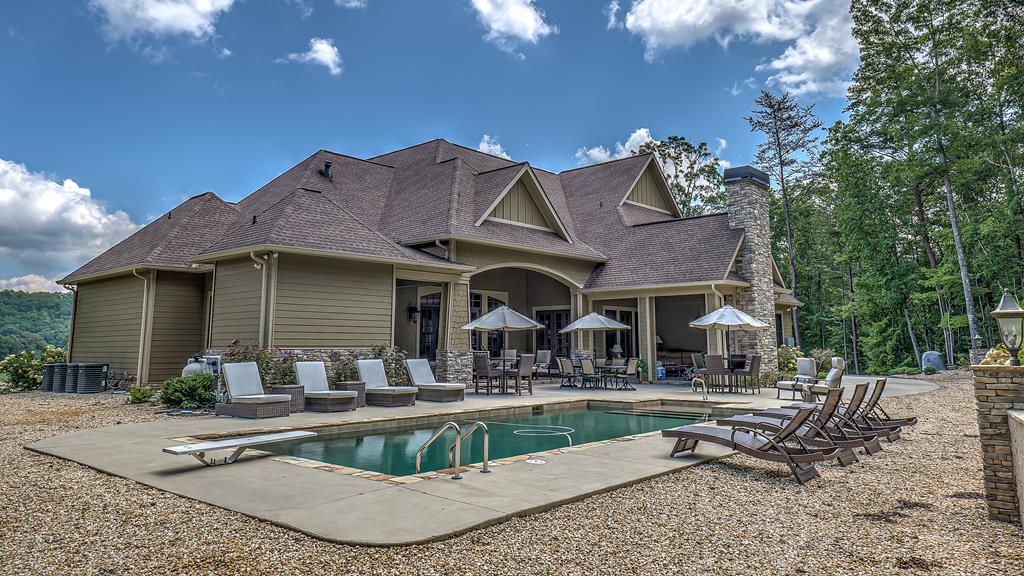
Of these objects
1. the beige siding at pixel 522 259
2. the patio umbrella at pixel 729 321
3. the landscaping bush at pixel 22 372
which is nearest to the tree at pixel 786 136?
the beige siding at pixel 522 259

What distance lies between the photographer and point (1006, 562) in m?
3.39

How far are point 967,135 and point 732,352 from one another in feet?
43.4

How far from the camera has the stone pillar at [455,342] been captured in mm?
14211

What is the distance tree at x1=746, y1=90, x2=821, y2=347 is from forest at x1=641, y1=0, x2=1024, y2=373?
0.05m

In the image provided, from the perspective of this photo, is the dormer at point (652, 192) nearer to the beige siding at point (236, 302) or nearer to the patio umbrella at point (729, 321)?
the patio umbrella at point (729, 321)

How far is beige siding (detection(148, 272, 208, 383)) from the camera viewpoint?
1410 centimetres

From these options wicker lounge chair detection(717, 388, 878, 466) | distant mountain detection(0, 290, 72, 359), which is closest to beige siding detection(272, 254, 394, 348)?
wicker lounge chair detection(717, 388, 878, 466)

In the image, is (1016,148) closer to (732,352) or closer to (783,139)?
(783,139)

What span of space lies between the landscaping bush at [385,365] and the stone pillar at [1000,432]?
10043 mm

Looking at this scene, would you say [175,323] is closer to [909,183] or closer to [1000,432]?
[1000,432]

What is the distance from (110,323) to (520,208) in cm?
1135

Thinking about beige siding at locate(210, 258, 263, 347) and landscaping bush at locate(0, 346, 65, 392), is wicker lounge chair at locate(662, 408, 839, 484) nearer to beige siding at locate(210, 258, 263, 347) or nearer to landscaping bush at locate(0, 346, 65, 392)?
beige siding at locate(210, 258, 263, 347)

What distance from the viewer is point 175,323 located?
1435 centimetres

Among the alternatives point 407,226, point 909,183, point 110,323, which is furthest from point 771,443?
point 909,183
